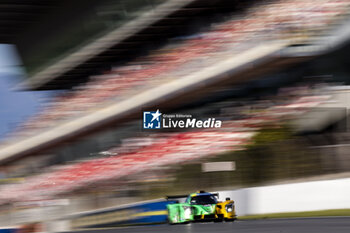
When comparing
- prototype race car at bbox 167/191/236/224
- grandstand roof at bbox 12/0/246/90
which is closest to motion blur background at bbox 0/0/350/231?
grandstand roof at bbox 12/0/246/90

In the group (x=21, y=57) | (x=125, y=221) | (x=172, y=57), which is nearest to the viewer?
(x=125, y=221)

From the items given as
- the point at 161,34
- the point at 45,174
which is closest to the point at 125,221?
the point at 45,174

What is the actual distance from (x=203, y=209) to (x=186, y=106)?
4.69 meters

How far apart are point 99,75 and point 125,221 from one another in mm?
6231

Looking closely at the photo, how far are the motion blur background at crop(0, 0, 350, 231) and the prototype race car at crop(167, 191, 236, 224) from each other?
153 centimetres

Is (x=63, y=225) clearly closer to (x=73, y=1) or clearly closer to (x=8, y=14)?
(x=73, y=1)

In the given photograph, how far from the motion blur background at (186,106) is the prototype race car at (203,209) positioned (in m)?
1.53

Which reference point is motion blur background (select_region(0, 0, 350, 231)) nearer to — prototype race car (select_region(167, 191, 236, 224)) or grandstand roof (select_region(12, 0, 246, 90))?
grandstand roof (select_region(12, 0, 246, 90))

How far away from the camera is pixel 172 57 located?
42.7 ft

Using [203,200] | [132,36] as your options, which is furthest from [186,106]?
[203,200]

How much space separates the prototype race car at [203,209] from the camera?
8.02m

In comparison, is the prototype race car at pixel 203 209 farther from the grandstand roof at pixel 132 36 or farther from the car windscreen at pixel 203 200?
the grandstand roof at pixel 132 36

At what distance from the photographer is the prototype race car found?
8021 mm

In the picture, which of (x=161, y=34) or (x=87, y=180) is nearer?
(x=87, y=180)
